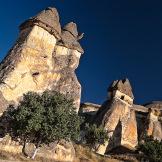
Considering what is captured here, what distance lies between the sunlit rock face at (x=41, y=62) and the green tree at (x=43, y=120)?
189 inches

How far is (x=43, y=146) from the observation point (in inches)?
2029

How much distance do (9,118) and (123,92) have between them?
44.1 m

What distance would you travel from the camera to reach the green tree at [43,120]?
145 feet

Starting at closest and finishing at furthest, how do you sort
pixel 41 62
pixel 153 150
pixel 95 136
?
pixel 41 62 < pixel 153 150 < pixel 95 136

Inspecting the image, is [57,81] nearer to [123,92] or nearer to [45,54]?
[45,54]

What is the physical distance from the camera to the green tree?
4406 cm

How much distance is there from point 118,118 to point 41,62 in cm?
2998

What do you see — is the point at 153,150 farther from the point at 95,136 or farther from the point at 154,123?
the point at 154,123

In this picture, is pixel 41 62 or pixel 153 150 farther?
pixel 153 150

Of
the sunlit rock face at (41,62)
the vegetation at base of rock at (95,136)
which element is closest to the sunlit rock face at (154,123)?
the vegetation at base of rock at (95,136)

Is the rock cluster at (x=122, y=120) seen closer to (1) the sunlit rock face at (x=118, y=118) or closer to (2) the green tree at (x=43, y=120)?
(1) the sunlit rock face at (x=118, y=118)

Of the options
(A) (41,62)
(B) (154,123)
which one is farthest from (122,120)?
(A) (41,62)

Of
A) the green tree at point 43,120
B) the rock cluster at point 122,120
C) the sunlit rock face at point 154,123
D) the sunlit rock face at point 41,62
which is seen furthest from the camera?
the sunlit rock face at point 154,123

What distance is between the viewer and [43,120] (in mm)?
44781
